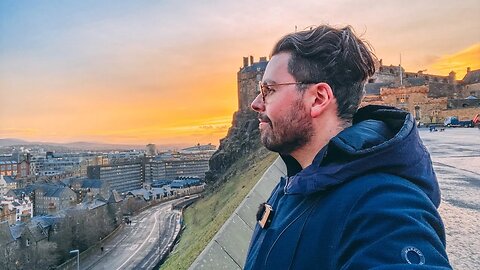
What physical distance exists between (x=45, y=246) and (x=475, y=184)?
3504 cm

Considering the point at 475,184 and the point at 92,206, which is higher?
the point at 475,184

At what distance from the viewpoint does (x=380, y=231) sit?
3.32 ft

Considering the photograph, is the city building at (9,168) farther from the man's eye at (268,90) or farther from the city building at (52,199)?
the man's eye at (268,90)

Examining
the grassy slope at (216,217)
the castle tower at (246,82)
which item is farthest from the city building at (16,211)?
the grassy slope at (216,217)

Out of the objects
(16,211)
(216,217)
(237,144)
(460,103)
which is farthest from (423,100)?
(16,211)

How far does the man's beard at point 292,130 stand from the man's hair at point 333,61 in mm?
124

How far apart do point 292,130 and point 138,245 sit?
131ft

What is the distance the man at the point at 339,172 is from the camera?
40.0 inches

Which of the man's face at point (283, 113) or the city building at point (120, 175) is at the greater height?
the man's face at point (283, 113)

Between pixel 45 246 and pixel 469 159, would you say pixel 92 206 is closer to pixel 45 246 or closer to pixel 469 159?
pixel 45 246

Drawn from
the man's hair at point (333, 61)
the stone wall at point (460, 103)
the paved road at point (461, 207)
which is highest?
the stone wall at point (460, 103)

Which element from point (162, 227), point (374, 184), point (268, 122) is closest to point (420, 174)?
point (374, 184)

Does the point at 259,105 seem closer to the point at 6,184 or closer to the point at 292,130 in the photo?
the point at 292,130

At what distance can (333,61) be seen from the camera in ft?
4.81
